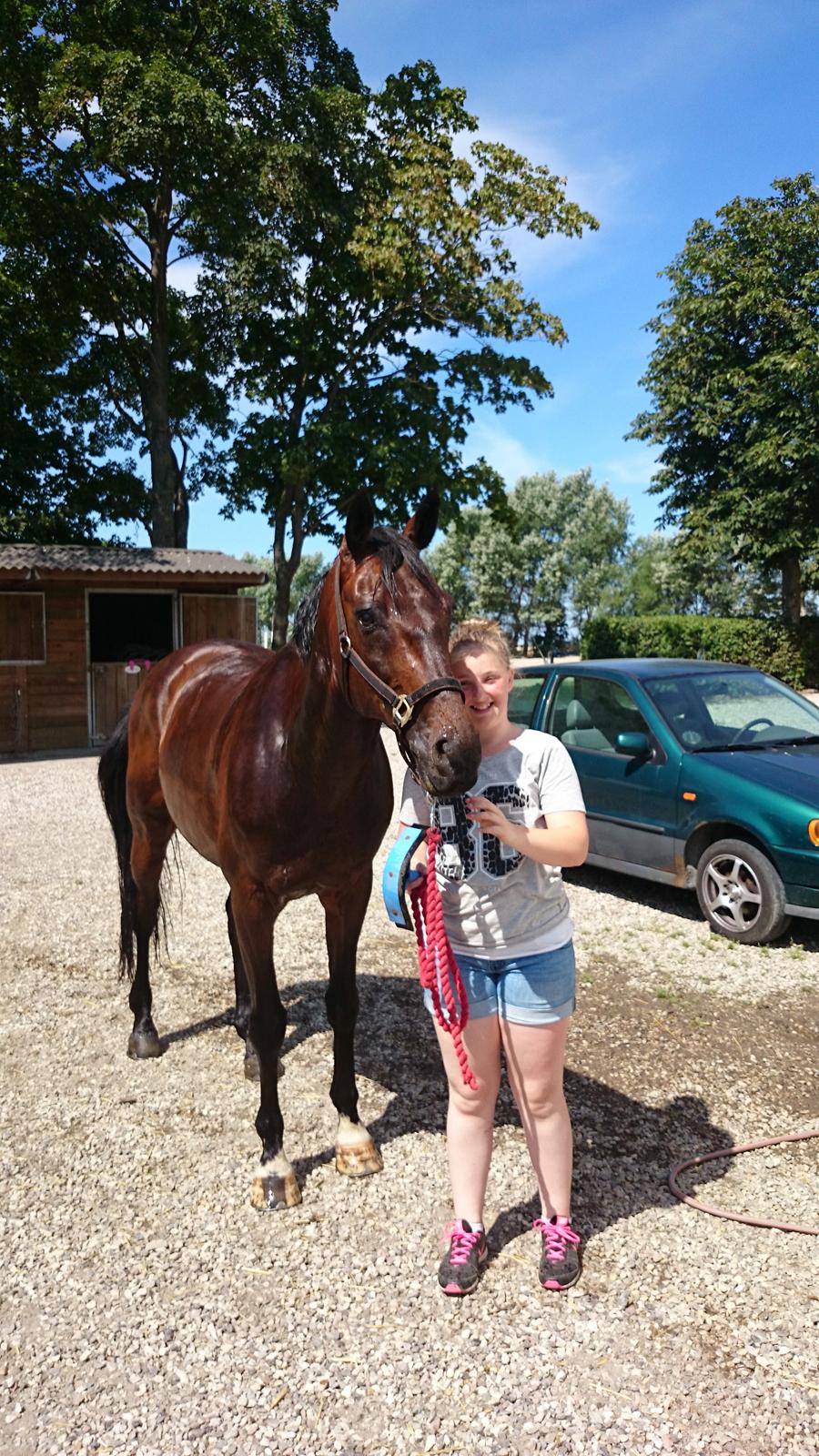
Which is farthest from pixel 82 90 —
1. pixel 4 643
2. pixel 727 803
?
pixel 727 803

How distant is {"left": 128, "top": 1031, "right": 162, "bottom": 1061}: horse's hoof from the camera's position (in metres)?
3.89

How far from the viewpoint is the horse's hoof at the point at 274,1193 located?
2.78 meters

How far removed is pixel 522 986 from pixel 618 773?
408 cm

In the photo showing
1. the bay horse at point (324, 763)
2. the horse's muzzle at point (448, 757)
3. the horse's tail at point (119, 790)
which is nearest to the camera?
the horse's muzzle at point (448, 757)

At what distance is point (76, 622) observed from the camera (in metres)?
15.9

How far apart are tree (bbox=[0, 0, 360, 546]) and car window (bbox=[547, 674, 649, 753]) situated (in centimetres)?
1625

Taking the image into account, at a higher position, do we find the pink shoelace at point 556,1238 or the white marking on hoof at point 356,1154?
the pink shoelace at point 556,1238

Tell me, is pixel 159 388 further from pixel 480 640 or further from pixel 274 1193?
pixel 274 1193

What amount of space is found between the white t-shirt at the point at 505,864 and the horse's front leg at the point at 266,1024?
33.7 inches

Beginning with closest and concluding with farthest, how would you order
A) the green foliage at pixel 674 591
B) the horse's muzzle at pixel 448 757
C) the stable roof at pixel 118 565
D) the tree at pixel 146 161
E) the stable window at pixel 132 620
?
1. the horse's muzzle at pixel 448 757
2. the stable roof at pixel 118 565
3. the tree at pixel 146 161
4. the stable window at pixel 132 620
5. the green foliage at pixel 674 591

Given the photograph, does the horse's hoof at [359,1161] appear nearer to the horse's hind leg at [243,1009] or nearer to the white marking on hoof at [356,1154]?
the white marking on hoof at [356,1154]

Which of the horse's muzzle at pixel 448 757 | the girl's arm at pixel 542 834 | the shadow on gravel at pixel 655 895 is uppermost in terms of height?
the horse's muzzle at pixel 448 757

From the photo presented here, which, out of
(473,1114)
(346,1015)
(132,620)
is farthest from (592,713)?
(132,620)

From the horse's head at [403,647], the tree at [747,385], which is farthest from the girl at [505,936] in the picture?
the tree at [747,385]
